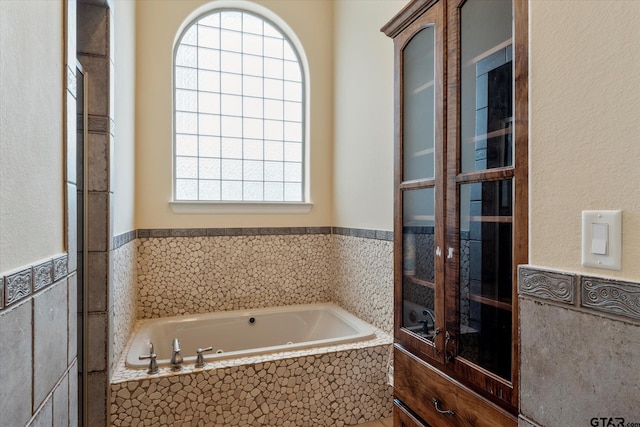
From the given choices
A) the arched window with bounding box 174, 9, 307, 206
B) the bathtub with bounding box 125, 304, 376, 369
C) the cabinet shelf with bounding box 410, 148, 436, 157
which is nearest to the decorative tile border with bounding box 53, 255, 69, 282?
the cabinet shelf with bounding box 410, 148, 436, 157

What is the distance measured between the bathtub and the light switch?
193 cm

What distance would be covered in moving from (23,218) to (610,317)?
1203mm

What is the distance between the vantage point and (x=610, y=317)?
688 mm

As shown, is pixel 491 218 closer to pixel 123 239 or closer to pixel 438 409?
pixel 438 409

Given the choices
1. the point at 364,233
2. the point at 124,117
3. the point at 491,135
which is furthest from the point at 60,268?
the point at 364,233

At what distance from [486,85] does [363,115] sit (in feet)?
6.00

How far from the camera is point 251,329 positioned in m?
3.09

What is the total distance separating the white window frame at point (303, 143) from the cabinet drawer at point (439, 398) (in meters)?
2.01

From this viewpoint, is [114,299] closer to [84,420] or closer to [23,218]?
[84,420]

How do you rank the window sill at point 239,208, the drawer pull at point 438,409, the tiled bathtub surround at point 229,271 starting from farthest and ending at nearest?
the window sill at point 239,208 → the tiled bathtub surround at point 229,271 → the drawer pull at point 438,409

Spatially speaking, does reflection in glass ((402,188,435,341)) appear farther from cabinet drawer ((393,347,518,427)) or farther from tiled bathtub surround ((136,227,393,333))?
tiled bathtub surround ((136,227,393,333))

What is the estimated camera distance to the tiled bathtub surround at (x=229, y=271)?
2.93m

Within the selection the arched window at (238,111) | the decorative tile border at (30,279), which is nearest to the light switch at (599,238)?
the decorative tile border at (30,279)

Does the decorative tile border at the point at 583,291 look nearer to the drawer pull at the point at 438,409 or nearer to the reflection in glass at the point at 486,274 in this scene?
the reflection in glass at the point at 486,274
